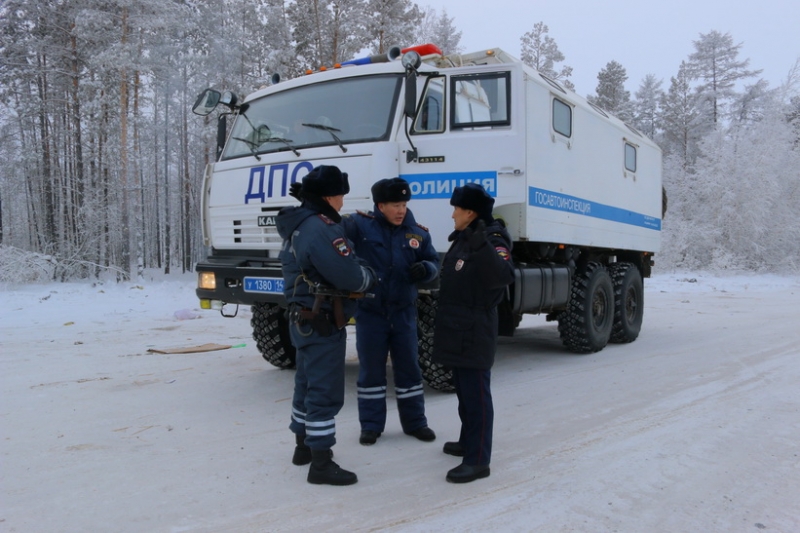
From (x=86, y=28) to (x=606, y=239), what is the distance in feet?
55.9

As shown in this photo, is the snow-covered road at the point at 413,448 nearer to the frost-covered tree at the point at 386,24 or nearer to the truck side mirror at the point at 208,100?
the truck side mirror at the point at 208,100

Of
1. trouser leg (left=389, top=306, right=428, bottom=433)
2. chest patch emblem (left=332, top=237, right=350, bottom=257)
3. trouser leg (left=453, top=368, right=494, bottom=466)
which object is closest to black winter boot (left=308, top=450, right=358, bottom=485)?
trouser leg (left=453, top=368, right=494, bottom=466)

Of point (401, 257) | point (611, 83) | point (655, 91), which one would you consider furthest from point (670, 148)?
point (401, 257)

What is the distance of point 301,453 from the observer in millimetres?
3428

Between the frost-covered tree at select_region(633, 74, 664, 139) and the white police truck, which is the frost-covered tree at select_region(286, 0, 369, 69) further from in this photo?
the frost-covered tree at select_region(633, 74, 664, 139)

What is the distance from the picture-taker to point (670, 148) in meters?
36.4

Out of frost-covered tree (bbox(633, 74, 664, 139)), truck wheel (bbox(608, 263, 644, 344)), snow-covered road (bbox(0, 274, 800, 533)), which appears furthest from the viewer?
frost-covered tree (bbox(633, 74, 664, 139))

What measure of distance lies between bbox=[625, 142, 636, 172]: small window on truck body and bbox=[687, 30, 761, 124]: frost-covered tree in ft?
100

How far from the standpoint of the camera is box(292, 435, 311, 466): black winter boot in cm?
343

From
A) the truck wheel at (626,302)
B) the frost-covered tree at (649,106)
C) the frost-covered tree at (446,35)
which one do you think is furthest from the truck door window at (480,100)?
the frost-covered tree at (649,106)

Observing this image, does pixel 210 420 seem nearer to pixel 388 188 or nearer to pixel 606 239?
pixel 388 188

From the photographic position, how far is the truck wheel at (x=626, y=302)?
7855 mm

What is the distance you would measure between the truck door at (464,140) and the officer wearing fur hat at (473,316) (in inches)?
58.1

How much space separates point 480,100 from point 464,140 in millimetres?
419
